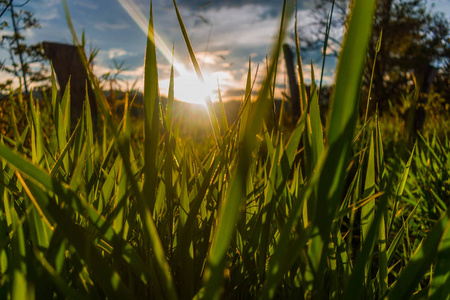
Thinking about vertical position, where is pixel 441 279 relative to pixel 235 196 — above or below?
below

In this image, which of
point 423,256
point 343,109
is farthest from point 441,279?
point 343,109

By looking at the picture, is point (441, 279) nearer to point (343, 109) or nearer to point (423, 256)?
point (423, 256)

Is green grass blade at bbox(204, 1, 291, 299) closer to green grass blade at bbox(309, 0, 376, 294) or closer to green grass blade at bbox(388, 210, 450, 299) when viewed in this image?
green grass blade at bbox(309, 0, 376, 294)

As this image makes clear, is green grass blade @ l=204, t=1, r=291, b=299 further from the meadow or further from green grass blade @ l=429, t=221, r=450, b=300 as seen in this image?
green grass blade @ l=429, t=221, r=450, b=300

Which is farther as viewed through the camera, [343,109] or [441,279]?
[441,279]

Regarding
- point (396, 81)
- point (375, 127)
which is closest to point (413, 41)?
point (396, 81)

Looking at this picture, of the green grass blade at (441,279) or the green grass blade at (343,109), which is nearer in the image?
the green grass blade at (343,109)

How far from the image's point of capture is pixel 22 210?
1.98ft

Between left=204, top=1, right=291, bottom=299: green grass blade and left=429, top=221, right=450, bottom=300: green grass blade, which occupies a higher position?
left=204, top=1, right=291, bottom=299: green grass blade

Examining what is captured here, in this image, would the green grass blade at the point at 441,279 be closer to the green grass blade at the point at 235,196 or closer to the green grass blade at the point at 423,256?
the green grass blade at the point at 423,256

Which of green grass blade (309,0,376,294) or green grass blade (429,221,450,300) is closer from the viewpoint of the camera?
green grass blade (309,0,376,294)

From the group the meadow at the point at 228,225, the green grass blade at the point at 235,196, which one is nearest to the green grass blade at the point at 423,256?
the meadow at the point at 228,225

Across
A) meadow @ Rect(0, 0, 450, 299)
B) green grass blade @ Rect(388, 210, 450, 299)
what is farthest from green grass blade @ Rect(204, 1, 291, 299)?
green grass blade @ Rect(388, 210, 450, 299)

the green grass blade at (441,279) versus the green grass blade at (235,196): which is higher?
the green grass blade at (235,196)
